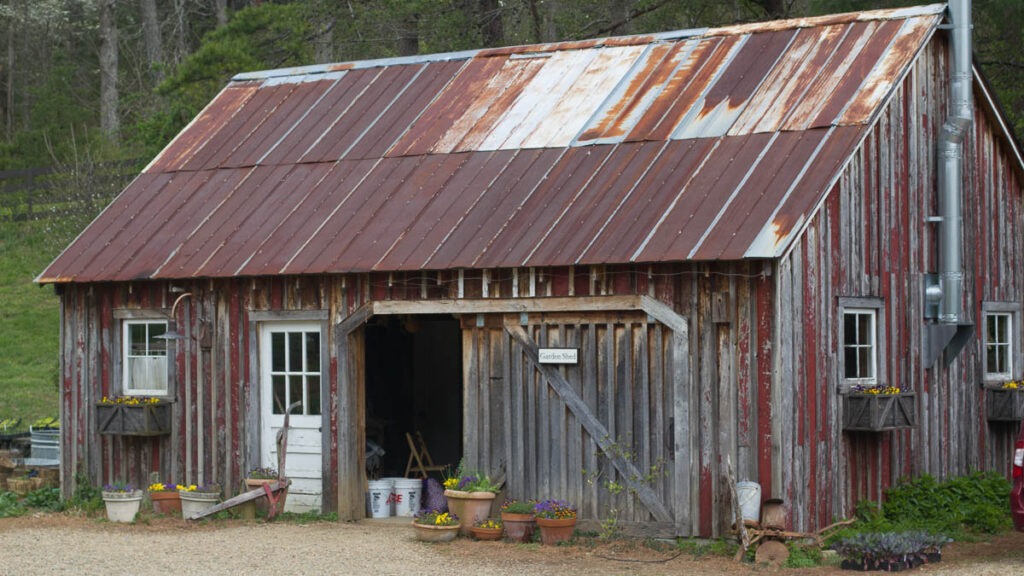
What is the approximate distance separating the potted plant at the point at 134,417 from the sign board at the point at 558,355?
477cm

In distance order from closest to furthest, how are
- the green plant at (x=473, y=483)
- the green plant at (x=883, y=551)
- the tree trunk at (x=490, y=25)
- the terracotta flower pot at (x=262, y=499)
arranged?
the green plant at (x=883, y=551), the green plant at (x=473, y=483), the terracotta flower pot at (x=262, y=499), the tree trunk at (x=490, y=25)

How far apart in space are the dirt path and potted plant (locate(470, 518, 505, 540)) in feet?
0.46

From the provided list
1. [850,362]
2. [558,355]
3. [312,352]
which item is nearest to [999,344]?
[850,362]

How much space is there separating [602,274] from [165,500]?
583cm

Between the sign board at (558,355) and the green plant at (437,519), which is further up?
the sign board at (558,355)

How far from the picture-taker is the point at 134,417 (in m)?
16.6

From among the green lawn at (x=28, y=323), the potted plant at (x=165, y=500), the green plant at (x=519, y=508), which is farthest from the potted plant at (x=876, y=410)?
the green lawn at (x=28, y=323)

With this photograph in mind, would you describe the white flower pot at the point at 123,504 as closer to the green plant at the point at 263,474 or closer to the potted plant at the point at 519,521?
the green plant at the point at 263,474

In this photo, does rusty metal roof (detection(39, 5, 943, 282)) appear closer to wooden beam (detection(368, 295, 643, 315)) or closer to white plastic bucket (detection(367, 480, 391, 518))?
wooden beam (detection(368, 295, 643, 315))

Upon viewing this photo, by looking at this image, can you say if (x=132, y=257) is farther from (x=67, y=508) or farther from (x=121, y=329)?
(x=67, y=508)

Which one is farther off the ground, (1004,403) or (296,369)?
(296,369)

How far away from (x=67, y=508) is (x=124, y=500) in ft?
5.07

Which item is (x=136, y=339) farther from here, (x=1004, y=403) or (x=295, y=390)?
(x=1004, y=403)

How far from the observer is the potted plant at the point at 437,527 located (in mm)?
14302
